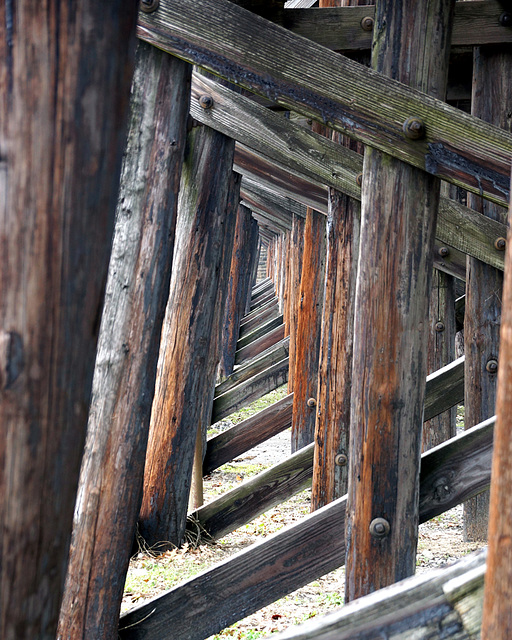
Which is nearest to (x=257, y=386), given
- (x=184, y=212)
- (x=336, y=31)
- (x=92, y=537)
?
(x=184, y=212)

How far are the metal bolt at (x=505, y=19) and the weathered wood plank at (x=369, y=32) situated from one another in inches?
0.5

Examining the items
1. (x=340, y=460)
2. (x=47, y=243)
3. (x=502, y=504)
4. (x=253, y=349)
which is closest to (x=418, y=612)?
(x=502, y=504)

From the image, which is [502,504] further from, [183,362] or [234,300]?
[234,300]

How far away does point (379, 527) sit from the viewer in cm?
230

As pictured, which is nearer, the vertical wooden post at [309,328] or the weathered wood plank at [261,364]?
the vertical wooden post at [309,328]

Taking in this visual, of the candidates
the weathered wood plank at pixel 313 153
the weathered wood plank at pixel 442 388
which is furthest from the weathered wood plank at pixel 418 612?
the weathered wood plank at pixel 313 153

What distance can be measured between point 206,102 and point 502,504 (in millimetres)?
3170

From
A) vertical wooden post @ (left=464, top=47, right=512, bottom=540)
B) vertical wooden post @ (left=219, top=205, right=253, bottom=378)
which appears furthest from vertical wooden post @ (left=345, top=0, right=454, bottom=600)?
vertical wooden post @ (left=219, top=205, right=253, bottom=378)

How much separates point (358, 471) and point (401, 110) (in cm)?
106

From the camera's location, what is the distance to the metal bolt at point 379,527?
229 centimetres

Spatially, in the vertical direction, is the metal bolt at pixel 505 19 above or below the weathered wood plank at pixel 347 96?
above

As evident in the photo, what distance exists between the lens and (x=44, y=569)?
971 mm

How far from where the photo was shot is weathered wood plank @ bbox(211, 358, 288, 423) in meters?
7.50

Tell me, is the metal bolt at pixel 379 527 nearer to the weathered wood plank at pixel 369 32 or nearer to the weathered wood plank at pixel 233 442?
the weathered wood plank at pixel 369 32
